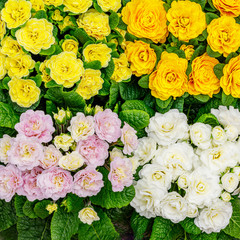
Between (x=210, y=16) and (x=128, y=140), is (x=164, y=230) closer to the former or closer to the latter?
(x=128, y=140)

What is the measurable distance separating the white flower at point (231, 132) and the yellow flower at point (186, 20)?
0.32m

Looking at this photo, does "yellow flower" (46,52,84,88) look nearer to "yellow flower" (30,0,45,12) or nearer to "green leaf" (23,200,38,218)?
"yellow flower" (30,0,45,12)

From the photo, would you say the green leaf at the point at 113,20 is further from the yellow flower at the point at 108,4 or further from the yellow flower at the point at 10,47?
the yellow flower at the point at 10,47

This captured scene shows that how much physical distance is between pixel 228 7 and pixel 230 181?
22.0 inches

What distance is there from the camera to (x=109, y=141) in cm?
105

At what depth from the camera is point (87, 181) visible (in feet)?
3.42

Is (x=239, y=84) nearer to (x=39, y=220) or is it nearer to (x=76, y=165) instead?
(x=76, y=165)

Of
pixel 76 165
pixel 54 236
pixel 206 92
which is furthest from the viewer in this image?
pixel 206 92

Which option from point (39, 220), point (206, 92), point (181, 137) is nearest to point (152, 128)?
point (181, 137)

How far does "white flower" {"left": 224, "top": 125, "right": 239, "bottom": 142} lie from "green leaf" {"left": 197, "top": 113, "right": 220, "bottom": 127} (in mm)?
49

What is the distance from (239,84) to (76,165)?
59 centimetres

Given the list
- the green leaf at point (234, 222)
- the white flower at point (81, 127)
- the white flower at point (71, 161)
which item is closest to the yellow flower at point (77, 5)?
the white flower at point (81, 127)

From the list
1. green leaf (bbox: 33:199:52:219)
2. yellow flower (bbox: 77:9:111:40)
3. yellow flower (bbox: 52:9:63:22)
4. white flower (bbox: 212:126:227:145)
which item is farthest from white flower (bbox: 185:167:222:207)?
yellow flower (bbox: 52:9:63:22)

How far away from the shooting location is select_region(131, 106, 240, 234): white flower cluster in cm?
116
